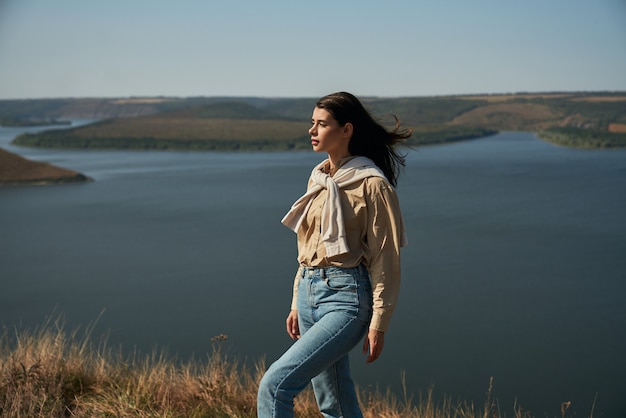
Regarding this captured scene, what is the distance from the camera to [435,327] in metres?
9.72

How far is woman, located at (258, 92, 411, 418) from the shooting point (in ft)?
6.06

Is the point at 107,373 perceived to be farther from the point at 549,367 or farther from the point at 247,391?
the point at 549,367

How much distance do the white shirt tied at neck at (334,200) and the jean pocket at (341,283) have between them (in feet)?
0.24

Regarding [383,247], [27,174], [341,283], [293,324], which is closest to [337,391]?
[293,324]

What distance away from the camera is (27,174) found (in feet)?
90.6

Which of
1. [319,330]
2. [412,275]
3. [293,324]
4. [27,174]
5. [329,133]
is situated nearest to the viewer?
[319,330]

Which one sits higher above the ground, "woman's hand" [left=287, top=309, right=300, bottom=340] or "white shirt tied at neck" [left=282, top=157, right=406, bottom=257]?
"white shirt tied at neck" [left=282, top=157, right=406, bottom=257]

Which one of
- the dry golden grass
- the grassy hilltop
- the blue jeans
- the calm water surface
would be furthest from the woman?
the grassy hilltop

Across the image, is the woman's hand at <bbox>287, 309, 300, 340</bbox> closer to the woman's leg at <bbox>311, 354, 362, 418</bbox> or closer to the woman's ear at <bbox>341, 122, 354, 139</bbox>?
the woman's leg at <bbox>311, 354, 362, 418</bbox>

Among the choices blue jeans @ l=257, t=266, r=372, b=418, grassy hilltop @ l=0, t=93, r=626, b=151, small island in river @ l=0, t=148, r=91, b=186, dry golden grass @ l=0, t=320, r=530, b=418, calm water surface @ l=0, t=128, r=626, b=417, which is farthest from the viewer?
grassy hilltop @ l=0, t=93, r=626, b=151

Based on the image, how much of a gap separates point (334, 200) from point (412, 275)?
10.9m

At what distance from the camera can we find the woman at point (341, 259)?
1847mm

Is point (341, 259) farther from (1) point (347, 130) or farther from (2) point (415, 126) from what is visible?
(2) point (415, 126)

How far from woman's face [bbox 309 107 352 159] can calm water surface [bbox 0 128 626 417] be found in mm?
4187
